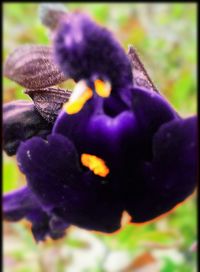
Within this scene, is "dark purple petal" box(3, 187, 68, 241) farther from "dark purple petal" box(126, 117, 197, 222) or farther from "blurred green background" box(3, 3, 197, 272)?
"blurred green background" box(3, 3, 197, 272)

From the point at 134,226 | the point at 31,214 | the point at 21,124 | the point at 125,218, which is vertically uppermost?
the point at 21,124

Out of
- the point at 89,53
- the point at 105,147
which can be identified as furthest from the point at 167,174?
the point at 89,53

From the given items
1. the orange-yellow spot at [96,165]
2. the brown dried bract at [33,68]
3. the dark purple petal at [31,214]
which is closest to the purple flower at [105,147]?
the orange-yellow spot at [96,165]

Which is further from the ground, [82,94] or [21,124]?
[82,94]

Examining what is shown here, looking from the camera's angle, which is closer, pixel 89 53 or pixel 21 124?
pixel 89 53

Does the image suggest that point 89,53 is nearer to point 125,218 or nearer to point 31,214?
point 125,218

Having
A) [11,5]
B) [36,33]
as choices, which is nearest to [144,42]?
[36,33]

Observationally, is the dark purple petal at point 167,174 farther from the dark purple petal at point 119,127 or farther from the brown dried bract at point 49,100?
the brown dried bract at point 49,100

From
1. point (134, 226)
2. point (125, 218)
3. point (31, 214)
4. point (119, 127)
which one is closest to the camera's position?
point (119, 127)
